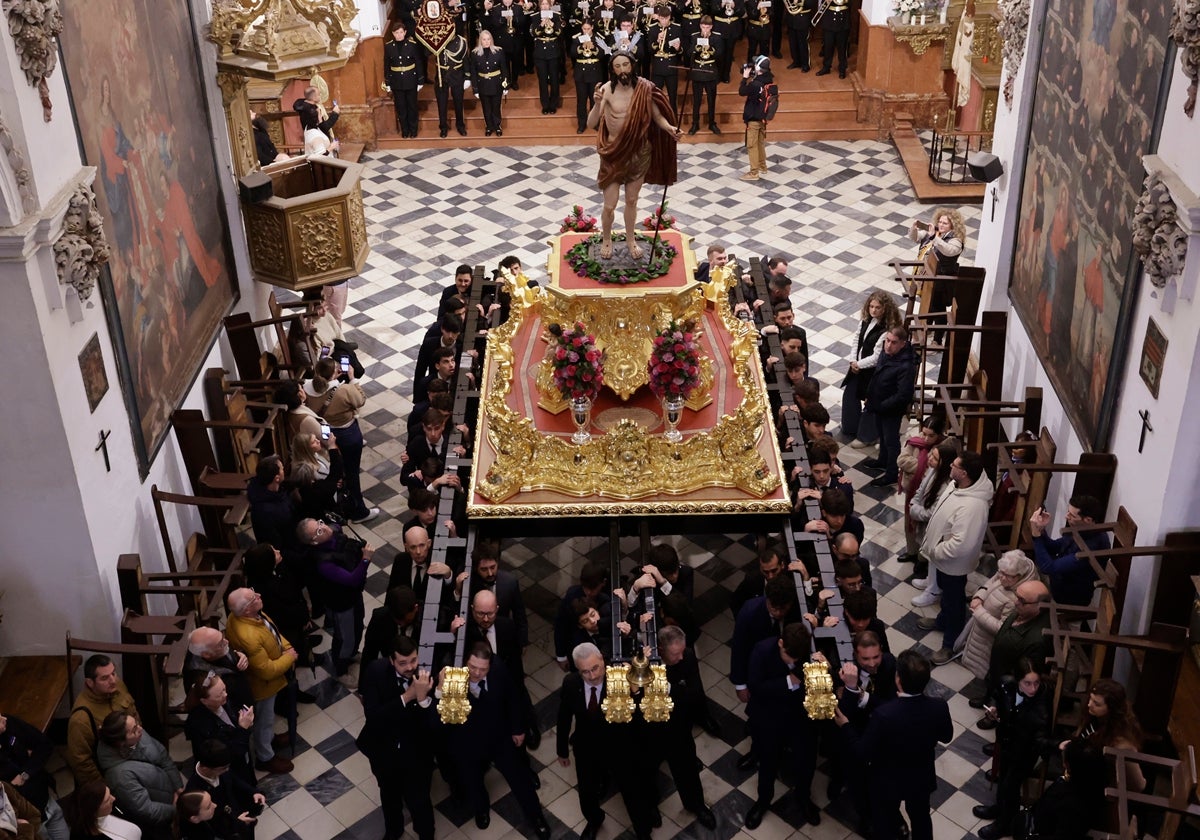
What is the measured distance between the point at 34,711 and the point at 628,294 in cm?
542

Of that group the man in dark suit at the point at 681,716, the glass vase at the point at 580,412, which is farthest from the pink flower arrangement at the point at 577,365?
the man in dark suit at the point at 681,716

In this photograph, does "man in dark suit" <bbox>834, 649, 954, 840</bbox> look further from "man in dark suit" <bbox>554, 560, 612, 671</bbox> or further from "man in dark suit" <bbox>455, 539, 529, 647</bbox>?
"man in dark suit" <bbox>455, 539, 529, 647</bbox>

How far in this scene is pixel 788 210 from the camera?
1656 cm

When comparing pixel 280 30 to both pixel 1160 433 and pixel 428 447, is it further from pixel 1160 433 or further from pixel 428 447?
pixel 1160 433

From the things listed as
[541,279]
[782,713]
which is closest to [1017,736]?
[782,713]

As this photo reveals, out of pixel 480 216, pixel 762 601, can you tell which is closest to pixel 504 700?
pixel 762 601

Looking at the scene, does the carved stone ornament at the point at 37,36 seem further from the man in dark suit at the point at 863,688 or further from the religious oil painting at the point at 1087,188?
the religious oil painting at the point at 1087,188

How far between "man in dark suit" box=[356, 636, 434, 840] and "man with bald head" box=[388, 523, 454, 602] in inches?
32.0

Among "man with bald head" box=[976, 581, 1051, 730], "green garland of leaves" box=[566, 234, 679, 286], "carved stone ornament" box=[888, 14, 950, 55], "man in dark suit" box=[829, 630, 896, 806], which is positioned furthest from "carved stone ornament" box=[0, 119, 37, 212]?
"carved stone ornament" box=[888, 14, 950, 55]

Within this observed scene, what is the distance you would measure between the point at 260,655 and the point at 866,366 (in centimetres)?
582

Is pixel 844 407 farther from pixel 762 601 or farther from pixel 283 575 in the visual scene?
pixel 283 575

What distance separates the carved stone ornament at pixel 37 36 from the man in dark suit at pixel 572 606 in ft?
14.3

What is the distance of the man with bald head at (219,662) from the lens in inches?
299

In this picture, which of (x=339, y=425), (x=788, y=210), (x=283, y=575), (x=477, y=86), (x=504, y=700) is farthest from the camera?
(x=477, y=86)
